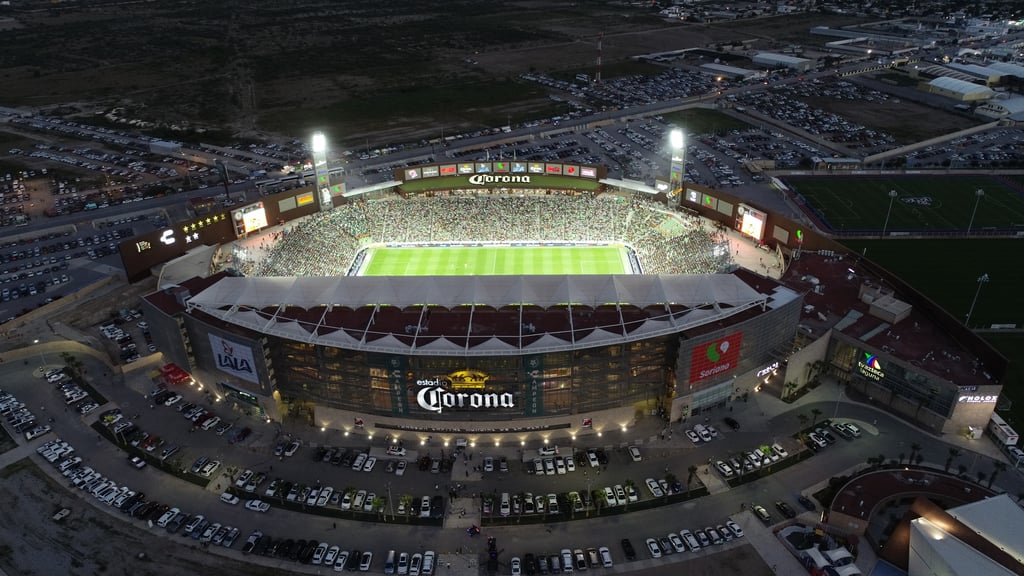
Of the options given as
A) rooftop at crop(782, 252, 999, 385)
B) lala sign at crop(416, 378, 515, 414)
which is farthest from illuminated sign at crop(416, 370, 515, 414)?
rooftop at crop(782, 252, 999, 385)

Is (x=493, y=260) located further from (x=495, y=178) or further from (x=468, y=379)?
(x=468, y=379)

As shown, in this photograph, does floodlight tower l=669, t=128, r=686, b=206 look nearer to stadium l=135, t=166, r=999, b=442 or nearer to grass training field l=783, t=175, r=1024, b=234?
stadium l=135, t=166, r=999, b=442

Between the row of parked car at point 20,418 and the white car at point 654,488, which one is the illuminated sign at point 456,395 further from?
the row of parked car at point 20,418

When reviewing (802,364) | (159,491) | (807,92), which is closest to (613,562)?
(802,364)

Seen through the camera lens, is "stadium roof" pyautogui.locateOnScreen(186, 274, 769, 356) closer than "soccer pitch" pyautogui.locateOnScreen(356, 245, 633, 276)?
Yes

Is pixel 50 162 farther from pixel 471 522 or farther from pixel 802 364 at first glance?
pixel 802 364

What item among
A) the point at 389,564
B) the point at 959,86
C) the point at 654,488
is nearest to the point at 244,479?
the point at 389,564

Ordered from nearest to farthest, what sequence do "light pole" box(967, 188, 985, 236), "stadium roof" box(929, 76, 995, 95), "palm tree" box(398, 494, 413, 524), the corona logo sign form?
"palm tree" box(398, 494, 413, 524), the corona logo sign, "light pole" box(967, 188, 985, 236), "stadium roof" box(929, 76, 995, 95)
